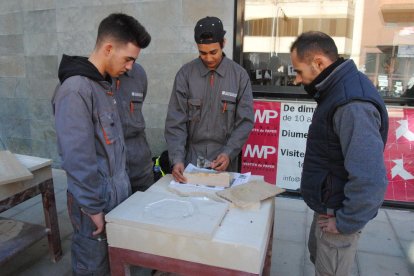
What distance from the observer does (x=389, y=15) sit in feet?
10.8

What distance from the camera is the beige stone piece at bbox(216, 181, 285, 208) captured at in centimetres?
151

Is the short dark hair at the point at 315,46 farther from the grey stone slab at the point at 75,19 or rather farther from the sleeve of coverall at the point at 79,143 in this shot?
the grey stone slab at the point at 75,19

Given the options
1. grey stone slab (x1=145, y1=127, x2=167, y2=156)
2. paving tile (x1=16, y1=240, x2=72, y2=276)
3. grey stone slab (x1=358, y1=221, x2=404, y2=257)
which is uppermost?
grey stone slab (x1=145, y1=127, x2=167, y2=156)

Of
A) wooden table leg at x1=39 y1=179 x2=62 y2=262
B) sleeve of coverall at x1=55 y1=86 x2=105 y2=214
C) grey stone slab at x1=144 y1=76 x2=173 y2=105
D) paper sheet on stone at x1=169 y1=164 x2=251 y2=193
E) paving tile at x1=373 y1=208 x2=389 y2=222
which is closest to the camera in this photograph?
sleeve of coverall at x1=55 y1=86 x2=105 y2=214

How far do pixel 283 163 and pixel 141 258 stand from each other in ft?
8.35

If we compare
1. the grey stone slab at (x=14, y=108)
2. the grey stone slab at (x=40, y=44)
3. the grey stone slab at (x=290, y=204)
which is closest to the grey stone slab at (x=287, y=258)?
the grey stone slab at (x=290, y=204)

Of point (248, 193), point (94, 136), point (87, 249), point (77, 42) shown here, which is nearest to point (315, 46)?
point (248, 193)

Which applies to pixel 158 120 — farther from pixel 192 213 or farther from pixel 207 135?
pixel 192 213

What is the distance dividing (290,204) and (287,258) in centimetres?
101

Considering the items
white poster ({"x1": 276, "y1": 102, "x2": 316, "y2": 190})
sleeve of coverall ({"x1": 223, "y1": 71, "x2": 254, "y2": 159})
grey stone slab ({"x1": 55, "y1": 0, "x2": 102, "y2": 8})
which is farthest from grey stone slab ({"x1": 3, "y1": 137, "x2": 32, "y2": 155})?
sleeve of coverall ({"x1": 223, "y1": 71, "x2": 254, "y2": 159})

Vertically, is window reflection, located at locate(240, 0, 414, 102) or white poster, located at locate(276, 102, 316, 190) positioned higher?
window reflection, located at locate(240, 0, 414, 102)

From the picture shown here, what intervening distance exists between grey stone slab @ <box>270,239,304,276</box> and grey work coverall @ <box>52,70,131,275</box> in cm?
136

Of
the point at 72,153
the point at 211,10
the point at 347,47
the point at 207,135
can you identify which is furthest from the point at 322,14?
the point at 72,153

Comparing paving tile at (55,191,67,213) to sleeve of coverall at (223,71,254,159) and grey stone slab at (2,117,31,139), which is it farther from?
sleeve of coverall at (223,71,254,159)
